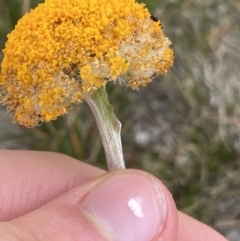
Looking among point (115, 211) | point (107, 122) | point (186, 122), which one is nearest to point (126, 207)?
point (115, 211)

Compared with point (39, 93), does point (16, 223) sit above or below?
below

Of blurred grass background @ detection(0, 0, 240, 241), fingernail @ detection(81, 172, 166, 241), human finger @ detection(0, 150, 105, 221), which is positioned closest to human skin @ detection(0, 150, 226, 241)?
fingernail @ detection(81, 172, 166, 241)

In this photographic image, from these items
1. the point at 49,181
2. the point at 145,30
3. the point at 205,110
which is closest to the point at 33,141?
the point at 49,181

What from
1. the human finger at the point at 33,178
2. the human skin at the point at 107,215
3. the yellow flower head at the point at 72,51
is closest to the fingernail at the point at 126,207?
the human skin at the point at 107,215

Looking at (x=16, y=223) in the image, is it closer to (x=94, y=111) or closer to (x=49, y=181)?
(x=94, y=111)

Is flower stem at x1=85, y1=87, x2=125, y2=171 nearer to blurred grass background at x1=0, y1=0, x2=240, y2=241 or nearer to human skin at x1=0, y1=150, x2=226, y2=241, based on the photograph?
human skin at x1=0, y1=150, x2=226, y2=241

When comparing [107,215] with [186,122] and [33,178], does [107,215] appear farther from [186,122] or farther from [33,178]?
[186,122]

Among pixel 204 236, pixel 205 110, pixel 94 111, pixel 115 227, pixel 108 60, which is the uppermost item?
pixel 108 60
